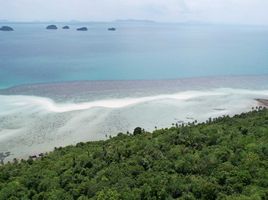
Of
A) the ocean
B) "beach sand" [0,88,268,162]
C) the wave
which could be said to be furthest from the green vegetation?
the wave

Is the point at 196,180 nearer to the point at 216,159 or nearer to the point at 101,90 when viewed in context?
the point at 216,159

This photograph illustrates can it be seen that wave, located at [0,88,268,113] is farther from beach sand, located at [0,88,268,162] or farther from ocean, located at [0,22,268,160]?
ocean, located at [0,22,268,160]

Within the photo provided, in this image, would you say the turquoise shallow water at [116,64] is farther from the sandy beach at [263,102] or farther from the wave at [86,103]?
the sandy beach at [263,102]

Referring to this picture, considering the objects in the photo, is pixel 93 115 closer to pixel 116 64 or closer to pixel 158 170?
pixel 158 170

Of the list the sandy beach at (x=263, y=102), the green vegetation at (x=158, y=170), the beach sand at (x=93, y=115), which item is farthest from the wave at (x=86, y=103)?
the green vegetation at (x=158, y=170)

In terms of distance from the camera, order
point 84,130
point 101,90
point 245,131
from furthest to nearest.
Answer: point 101,90
point 84,130
point 245,131

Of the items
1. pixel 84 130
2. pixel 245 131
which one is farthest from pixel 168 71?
pixel 245 131

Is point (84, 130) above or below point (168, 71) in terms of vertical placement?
below
